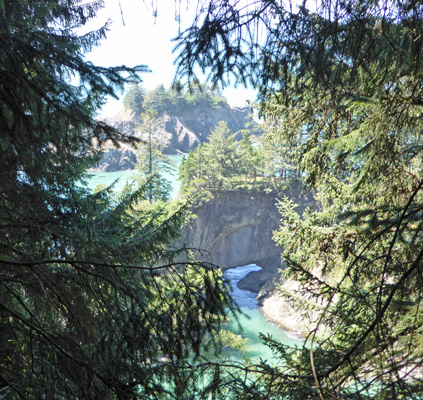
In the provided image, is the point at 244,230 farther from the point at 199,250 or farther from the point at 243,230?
the point at 199,250

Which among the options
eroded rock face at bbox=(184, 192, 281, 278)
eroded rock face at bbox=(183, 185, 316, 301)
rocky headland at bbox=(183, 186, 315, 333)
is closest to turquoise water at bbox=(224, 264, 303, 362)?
rocky headland at bbox=(183, 186, 315, 333)

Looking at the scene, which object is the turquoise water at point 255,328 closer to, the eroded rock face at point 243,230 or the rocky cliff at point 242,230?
the eroded rock face at point 243,230

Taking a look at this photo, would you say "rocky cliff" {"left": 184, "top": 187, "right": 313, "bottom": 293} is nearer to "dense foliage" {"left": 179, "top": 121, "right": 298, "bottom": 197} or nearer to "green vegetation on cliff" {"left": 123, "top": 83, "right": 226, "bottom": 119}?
"dense foliage" {"left": 179, "top": 121, "right": 298, "bottom": 197}

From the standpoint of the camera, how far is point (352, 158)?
160 inches

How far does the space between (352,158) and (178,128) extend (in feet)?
92.6

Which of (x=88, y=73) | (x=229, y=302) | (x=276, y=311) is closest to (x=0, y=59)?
(x=88, y=73)

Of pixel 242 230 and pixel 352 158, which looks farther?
pixel 242 230

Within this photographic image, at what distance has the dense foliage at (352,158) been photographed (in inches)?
70.7

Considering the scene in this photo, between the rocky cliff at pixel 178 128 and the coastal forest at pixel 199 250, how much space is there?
77.8 ft

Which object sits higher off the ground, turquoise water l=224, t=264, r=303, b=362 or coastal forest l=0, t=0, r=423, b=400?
coastal forest l=0, t=0, r=423, b=400

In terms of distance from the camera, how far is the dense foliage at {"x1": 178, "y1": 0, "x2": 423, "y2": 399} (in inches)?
70.7

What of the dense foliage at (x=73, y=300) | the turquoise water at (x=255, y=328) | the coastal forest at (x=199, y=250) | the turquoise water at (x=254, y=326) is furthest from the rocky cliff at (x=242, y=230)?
the dense foliage at (x=73, y=300)

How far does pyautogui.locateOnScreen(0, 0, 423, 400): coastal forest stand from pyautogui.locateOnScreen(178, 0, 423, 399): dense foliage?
0.02 meters

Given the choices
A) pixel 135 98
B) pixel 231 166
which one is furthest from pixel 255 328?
pixel 135 98
